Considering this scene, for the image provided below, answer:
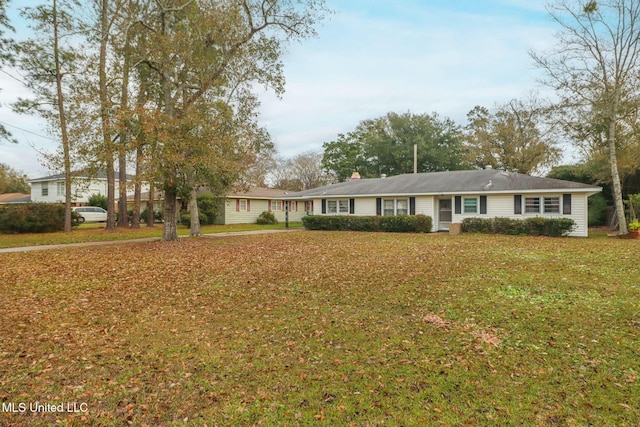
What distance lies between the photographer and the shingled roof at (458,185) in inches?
707

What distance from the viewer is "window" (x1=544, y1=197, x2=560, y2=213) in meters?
17.8

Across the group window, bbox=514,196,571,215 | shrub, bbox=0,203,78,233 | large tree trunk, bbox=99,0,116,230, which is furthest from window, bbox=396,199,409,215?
shrub, bbox=0,203,78,233

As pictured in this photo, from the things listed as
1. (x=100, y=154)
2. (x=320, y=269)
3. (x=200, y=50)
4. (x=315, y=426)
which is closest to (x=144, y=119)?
(x=100, y=154)

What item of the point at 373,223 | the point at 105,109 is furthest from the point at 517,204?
the point at 105,109

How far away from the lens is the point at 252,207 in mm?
29859

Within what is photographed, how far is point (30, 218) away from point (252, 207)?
581 inches

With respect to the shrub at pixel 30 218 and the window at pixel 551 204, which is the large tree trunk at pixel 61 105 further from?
the window at pixel 551 204

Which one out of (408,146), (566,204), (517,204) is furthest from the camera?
(408,146)

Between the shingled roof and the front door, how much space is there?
109cm

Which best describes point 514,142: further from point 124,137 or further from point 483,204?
point 124,137

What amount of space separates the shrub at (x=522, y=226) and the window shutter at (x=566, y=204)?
2.65ft

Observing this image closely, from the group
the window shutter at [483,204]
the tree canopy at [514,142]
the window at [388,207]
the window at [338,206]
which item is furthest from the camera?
the tree canopy at [514,142]

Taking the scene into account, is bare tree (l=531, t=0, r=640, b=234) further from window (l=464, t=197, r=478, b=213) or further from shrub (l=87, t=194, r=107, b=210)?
shrub (l=87, t=194, r=107, b=210)

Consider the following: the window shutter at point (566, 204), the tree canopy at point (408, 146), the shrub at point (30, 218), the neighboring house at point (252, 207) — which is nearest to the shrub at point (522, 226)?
the window shutter at point (566, 204)
